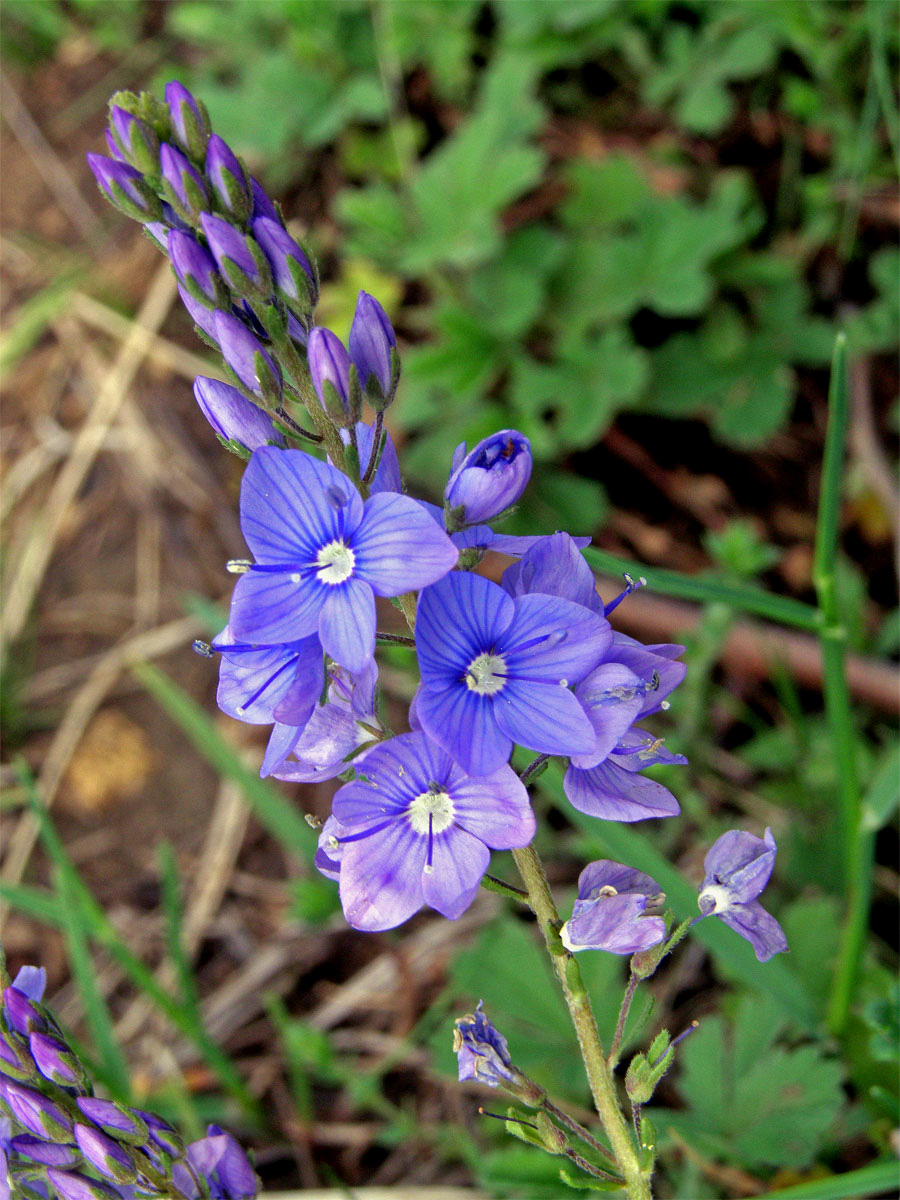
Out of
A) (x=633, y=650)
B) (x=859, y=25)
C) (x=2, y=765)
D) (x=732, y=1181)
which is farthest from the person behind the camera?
(x=2, y=765)

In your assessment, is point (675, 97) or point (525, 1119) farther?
point (675, 97)

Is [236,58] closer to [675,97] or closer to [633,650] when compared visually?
[675,97]

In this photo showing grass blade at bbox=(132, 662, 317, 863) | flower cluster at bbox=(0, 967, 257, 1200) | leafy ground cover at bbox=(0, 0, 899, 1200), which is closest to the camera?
flower cluster at bbox=(0, 967, 257, 1200)

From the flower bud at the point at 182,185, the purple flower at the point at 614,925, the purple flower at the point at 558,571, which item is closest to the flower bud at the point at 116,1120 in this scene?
the purple flower at the point at 614,925

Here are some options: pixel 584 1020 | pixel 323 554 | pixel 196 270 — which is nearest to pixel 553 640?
pixel 323 554

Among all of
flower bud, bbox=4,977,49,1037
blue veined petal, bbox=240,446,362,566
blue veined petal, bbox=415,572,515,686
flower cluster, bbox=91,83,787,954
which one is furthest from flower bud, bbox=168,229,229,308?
flower bud, bbox=4,977,49,1037

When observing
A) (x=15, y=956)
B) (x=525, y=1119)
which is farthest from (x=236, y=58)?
(x=525, y=1119)

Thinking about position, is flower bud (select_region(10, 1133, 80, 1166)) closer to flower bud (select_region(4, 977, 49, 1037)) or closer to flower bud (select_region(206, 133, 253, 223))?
flower bud (select_region(4, 977, 49, 1037))
